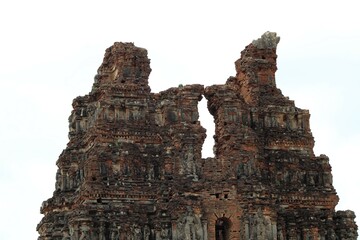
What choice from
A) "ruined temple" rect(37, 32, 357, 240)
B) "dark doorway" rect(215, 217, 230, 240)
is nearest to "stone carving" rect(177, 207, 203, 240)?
"ruined temple" rect(37, 32, 357, 240)

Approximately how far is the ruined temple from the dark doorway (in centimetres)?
4

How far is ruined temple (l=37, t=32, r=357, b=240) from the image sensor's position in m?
38.4

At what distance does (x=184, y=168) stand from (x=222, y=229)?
2577mm

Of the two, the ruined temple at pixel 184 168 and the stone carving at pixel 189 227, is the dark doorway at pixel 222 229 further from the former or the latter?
the stone carving at pixel 189 227

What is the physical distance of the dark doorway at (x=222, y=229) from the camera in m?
38.9

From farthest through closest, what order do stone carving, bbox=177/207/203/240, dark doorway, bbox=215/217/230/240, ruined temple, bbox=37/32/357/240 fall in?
dark doorway, bbox=215/217/230/240, ruined temple, bbox=37/32/357/240, stone carving, bbox=177/207/203/240

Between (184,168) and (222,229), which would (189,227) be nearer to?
(222,229)

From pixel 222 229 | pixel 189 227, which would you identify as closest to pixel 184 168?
pixel 189 227

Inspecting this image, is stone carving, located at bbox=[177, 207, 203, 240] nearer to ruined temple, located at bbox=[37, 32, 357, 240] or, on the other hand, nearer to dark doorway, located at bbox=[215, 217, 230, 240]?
ruined temple, located at bbox=[37, 32, 357, 240]

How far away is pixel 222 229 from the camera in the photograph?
3934 cm

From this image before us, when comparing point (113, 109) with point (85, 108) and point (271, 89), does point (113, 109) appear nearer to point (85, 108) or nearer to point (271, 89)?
point (85, 108)

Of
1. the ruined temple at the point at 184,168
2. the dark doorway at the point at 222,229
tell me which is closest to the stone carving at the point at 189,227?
the ruined temple at the point at 184,168

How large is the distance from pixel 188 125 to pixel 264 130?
3.24 m

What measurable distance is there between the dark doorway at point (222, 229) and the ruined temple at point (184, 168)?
4 centimetres
